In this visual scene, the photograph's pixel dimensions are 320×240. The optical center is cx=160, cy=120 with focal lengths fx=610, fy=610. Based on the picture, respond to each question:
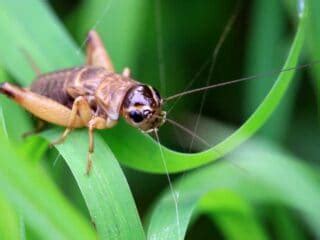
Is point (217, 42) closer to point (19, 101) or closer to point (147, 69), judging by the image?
point (147, 69)

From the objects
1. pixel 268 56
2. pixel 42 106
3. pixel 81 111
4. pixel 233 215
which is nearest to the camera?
pixel 233 215

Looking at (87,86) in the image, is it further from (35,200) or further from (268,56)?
(35,200)

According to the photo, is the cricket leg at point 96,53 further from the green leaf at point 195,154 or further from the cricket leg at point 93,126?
the green leaf at point 195,154

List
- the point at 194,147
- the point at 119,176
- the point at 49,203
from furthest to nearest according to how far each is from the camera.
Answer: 1. the point at 194,147
2. the point at 119,176
3. the point at 49,203

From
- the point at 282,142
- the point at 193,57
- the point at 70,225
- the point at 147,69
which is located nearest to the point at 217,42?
the point at 193,57

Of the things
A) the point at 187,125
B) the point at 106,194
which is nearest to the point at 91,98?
the point at 187,125

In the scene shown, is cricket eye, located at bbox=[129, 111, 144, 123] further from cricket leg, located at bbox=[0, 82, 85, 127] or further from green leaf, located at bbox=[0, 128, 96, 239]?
green leaf, located at bbox=[0, 128, 96, 239]

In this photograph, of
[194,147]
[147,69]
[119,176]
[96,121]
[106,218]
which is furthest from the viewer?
[147,69]
